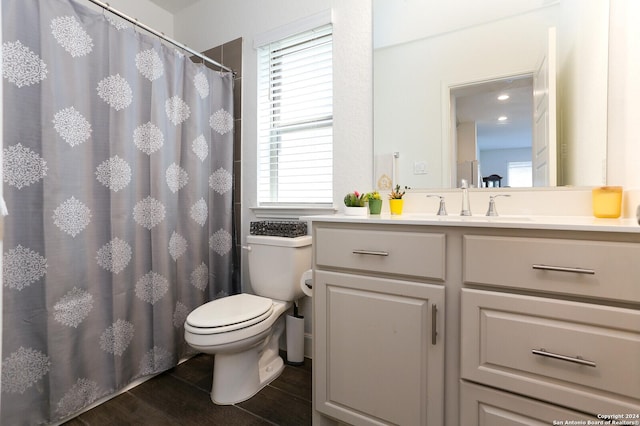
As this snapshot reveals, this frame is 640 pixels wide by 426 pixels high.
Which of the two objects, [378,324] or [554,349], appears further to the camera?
[378,324]

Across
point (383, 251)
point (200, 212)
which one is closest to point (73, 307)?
point (200, 212)

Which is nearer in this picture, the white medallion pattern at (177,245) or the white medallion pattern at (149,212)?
the white medallion pattern at (149,212)

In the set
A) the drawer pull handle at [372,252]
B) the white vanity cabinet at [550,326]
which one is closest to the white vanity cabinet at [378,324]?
the drawer pull handle at [372,252]

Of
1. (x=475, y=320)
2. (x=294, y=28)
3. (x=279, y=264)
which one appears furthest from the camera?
(x=294, y=28)

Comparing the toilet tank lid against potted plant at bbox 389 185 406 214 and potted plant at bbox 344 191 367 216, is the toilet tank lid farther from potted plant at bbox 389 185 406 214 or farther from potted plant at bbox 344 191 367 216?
potted plant at bbox 389 185 406 214

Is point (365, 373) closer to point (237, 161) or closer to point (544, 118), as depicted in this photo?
point (544, 118)

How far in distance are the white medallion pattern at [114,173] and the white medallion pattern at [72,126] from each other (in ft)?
0.47

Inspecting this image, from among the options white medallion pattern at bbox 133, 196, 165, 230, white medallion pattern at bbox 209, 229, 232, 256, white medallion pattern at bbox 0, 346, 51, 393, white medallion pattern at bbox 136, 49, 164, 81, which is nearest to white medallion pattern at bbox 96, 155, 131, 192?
white medallion pattern at bbox 133, 196, 165, 230

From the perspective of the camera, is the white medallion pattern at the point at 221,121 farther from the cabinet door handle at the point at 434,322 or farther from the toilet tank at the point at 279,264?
the cabinet door handle at the point at 434,322

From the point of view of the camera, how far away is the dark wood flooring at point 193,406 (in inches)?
55.5

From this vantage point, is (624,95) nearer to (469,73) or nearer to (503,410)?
(469,73)

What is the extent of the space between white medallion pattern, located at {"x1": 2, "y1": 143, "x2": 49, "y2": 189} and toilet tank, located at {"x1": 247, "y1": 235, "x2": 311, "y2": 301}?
40.7 inches

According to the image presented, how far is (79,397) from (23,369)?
284mm

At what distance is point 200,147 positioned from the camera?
198cm
